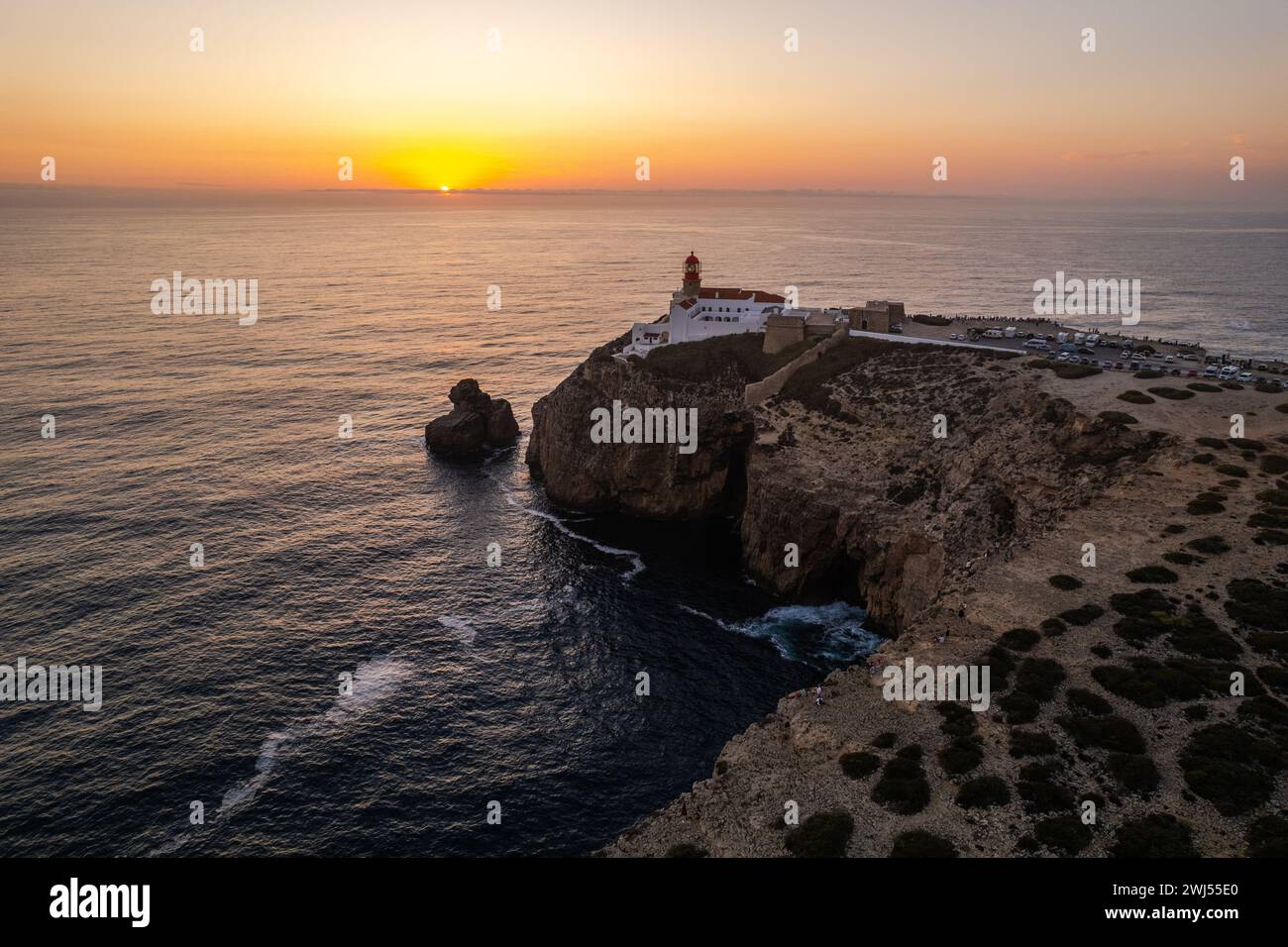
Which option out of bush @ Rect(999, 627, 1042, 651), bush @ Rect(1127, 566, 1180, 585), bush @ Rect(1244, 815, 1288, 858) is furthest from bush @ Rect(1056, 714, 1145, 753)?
bush @ Rect(1127, 566, 1180, 585)

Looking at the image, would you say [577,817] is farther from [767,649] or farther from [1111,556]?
[1111,556]

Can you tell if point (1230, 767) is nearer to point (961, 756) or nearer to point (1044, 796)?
point (1044, 796)

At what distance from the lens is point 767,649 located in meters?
57.1

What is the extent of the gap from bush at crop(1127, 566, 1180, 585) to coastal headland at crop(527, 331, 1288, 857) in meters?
0.12

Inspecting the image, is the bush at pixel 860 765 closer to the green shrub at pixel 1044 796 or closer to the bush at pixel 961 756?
the bush at pixel 961 756

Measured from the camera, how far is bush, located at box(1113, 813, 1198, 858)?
85.7ft

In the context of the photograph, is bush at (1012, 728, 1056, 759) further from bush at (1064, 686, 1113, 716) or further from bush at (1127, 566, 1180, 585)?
bush at (1127, 566, 1180, 585)

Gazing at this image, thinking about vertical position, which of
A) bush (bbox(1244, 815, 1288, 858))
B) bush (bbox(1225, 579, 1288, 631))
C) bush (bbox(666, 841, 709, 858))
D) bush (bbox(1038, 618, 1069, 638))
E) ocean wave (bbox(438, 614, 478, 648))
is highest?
bush (bbox(1225, 579, 1288, 631))

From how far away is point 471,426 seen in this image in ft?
313

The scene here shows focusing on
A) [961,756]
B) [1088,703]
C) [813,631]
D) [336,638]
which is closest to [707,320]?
[813,631]

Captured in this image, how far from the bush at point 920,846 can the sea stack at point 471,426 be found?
251 ft

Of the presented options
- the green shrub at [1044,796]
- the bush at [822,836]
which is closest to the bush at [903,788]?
the bush at [822,836]

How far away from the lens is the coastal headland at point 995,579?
29344mm

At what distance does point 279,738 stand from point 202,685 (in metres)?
8.54
